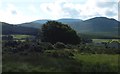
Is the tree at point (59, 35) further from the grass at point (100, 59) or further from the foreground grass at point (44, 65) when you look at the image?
the foreground grass at point (44, 65)

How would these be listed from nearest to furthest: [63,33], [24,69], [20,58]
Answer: [24,69]
[20,58]
[63,33]

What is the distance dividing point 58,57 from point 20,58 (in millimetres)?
2540

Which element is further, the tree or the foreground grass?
the tree

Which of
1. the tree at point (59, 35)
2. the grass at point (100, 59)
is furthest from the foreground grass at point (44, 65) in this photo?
the tree at point (59, 35)

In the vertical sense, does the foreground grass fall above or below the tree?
below

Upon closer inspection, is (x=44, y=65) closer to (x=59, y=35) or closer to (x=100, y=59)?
(x=100, y=59)

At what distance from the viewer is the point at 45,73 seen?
15.1 m

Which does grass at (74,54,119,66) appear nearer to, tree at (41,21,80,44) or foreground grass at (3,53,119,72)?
foreground grass at (3,53,119,72)

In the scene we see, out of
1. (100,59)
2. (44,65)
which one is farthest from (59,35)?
(44,65)

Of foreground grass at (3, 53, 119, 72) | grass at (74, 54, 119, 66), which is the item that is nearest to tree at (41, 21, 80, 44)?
grass at (74, 54, 119, 66)

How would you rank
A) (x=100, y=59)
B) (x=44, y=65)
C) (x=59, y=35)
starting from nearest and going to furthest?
(x=44, y=65)
(x=100, y=59)
(x=59, y=35)

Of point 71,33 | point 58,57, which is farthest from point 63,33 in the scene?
point 58,57

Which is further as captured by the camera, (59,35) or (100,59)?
(59,35)

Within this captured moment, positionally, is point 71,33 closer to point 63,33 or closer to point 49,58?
point 63,33
